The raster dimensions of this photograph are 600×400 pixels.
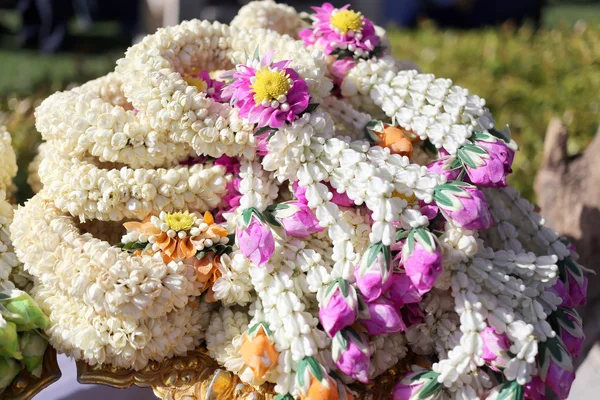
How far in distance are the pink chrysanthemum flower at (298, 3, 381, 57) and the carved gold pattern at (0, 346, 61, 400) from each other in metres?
0.70

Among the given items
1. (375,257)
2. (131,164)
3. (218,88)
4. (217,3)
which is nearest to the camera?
(375,257)

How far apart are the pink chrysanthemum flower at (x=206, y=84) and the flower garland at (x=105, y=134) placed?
0.41 ft

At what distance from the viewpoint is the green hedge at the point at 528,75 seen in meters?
2.03

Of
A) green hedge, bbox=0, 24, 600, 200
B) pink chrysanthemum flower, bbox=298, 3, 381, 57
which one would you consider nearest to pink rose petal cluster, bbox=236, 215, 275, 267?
pink chrysanthemum flower, bbox=298, 3, 381, 57

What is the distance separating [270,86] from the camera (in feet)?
2.89

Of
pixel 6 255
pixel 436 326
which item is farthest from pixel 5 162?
pixel 436 326

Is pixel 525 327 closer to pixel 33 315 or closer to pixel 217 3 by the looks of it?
pixel 33 315

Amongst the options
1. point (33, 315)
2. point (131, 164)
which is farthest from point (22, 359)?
point (131, 164)

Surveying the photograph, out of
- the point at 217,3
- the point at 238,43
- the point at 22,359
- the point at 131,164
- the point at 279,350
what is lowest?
the point at 217,3

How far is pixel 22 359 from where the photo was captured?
902mm

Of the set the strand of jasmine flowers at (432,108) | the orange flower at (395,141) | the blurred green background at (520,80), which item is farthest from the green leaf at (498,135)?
the blurred green background at (520,80)

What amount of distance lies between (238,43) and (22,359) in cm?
63

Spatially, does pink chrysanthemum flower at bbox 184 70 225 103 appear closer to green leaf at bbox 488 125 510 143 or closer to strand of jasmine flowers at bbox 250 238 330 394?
Result: strand of jasmine flowers at bbox 250 238 330 394

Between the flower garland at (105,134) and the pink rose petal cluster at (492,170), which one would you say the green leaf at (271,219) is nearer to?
the flower garland at (105,134)
